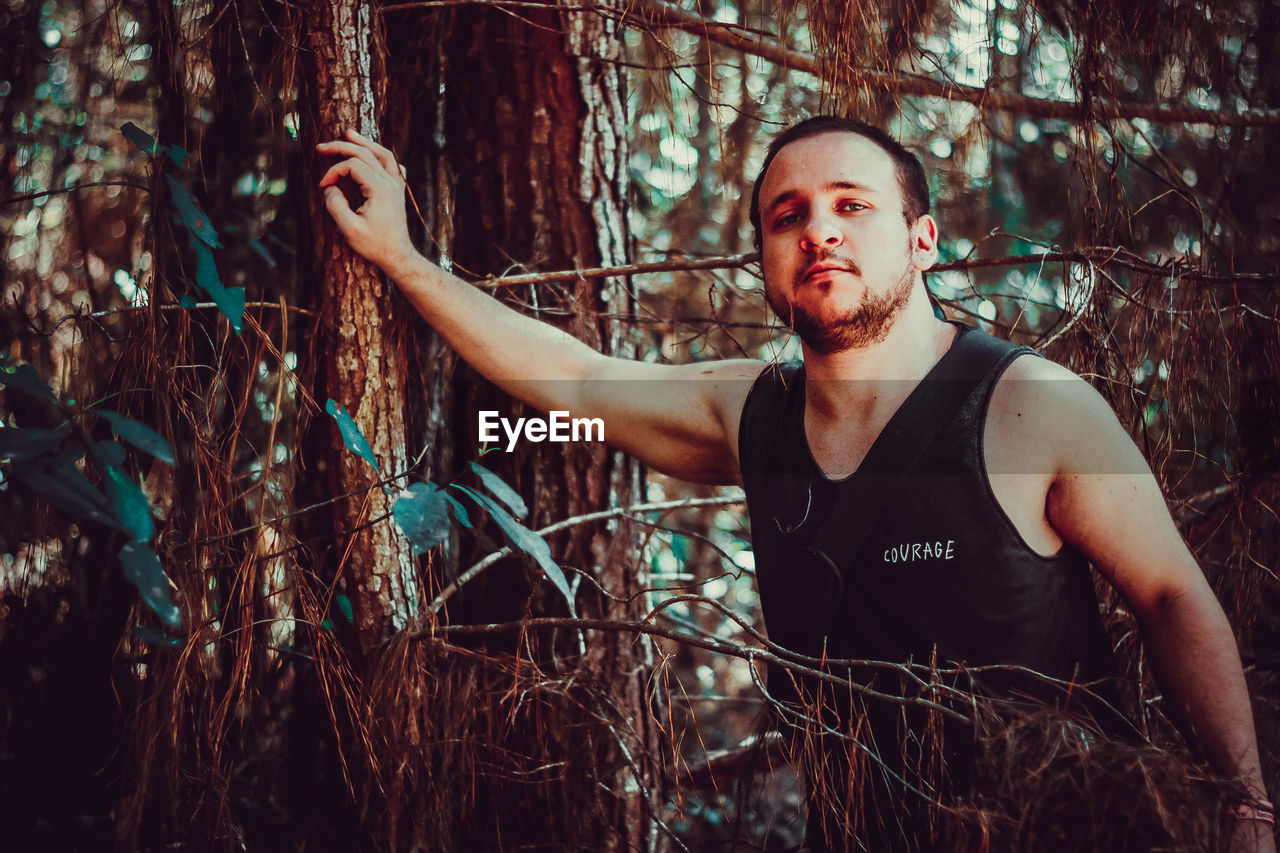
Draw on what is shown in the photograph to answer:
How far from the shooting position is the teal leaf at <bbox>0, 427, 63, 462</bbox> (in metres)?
1.02

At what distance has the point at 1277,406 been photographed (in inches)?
72.9

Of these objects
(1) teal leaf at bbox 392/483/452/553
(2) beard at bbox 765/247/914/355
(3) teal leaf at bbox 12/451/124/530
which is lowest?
(1) teal leaf at bbox 392/483/452/553

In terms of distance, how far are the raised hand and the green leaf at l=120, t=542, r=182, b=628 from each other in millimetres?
743

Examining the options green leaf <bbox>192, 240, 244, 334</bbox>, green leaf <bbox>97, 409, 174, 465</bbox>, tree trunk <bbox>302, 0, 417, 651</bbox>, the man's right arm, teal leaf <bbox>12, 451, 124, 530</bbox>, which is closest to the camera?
teal leaf <bbox>12, 451, 124, 530</bbox>

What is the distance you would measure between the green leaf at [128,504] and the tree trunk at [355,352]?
20.9 inches

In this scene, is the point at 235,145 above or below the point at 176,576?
above

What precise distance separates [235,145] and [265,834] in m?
1.50

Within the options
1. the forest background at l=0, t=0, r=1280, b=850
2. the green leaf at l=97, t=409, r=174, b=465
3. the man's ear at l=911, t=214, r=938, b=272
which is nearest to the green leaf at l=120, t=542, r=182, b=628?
the forest background at l=0, t=0, r=1280, b=850

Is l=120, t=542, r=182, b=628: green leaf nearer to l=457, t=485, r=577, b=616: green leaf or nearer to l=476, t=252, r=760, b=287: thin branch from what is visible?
l=457, t=485, r=577, b=616: green leaf

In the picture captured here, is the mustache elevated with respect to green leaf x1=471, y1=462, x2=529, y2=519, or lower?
elevated

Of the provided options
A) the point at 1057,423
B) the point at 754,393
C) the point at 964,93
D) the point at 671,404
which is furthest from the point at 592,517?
the point at 964,93

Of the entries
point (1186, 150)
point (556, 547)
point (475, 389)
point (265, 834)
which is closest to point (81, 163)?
point (475, 389)

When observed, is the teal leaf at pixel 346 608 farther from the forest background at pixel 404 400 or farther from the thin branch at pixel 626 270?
the thin branch at pixel 626 270

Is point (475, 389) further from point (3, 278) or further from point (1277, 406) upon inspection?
point (1277, 406)
